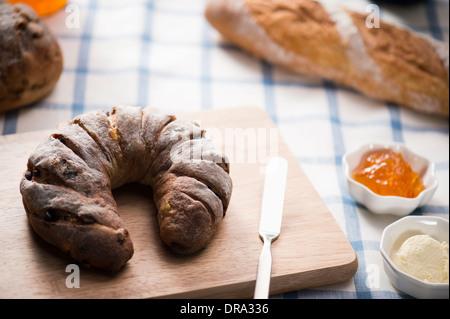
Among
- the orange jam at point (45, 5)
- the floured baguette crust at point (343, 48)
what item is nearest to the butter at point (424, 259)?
the floured baguette crust at point (343, 48)

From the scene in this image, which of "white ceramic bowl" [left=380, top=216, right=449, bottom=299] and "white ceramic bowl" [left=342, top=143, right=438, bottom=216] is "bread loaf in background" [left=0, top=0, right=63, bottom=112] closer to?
"white ceramic bowl" [left=342, top=143, right=438, bottom=216]

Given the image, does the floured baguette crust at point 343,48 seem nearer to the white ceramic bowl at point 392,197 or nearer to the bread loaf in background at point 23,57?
the white ceramic bowl at point 392,197

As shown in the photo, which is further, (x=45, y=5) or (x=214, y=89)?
(x=45, y=5)

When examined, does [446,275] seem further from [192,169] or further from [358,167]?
[192,169]

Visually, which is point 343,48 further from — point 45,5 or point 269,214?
point 45,5

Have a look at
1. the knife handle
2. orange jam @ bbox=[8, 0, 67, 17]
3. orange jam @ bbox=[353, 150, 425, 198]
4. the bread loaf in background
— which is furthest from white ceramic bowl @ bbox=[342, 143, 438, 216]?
orange jam @ bbox=[8, 0, 67, 17]

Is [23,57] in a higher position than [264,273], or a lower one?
higher

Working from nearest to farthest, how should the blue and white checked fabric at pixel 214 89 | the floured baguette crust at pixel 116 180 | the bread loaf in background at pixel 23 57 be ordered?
the floured baguette crust at pixel 116 180 → the bread loaf in background at pixel 23 57 → the blue and white checked fabric at pixel 214 89

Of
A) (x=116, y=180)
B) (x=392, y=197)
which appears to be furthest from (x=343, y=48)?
(x=116, y=180)
